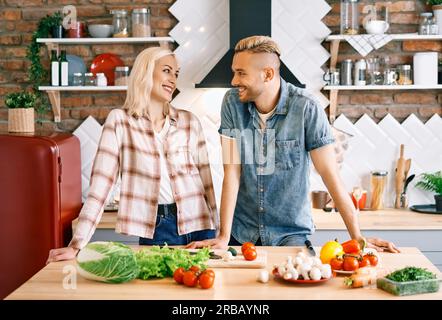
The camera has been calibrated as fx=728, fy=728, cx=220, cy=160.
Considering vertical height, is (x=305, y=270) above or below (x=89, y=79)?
below

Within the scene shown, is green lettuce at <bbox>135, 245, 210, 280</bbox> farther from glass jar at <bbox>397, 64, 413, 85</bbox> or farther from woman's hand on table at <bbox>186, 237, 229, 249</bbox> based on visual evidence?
glass jar at <bbox>397, 64, 413, 85</bbox>

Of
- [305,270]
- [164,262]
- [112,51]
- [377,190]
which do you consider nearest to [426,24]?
[377,190]

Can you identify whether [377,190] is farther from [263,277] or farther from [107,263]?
[107,263]

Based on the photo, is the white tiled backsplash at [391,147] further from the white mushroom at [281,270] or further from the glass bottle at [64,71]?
the white mushroom at [281,270]

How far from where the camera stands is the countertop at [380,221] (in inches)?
176

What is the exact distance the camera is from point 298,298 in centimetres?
241

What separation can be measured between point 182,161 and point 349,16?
1.99 m

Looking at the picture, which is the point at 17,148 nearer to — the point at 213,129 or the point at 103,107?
the point at 103,107

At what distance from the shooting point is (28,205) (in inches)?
181

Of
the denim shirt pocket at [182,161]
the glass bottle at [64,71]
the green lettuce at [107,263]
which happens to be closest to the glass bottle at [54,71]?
the glass bottle at [64,71]

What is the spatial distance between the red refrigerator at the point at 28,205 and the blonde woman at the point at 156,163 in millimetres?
1222

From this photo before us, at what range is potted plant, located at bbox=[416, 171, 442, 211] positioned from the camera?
479cm

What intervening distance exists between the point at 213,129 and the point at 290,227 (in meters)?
1.87

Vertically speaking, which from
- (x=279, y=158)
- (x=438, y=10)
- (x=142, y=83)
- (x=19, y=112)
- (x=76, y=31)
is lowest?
(x=279, y=158)
